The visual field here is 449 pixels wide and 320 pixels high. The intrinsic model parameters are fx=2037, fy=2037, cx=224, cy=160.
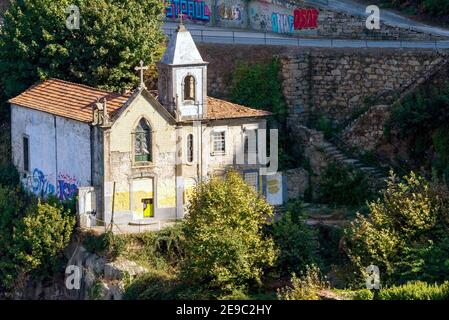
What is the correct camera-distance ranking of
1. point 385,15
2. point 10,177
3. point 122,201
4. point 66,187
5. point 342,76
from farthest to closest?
1. point 385,15
2. point 342,76
3. point 10,177
4. point 66,187
5. point 122,201

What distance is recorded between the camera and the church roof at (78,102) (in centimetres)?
9038

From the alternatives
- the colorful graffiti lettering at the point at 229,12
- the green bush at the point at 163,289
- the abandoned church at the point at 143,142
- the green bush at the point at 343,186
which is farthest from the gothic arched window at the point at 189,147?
the colorful graffiti lettering at the point at 229,12

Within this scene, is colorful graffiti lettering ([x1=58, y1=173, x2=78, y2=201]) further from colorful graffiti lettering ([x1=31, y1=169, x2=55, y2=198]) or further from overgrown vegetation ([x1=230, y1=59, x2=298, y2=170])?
overgrown vegetation ([x1=230, y1=59, x2=298, y2=170])

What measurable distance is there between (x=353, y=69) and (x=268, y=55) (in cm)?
467

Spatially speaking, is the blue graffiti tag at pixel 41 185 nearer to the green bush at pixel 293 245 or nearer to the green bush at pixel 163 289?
the green bush at pixel 163 289

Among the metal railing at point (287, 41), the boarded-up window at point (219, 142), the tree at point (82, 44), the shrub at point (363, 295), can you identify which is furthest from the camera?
the metal railing at point (287, 41)

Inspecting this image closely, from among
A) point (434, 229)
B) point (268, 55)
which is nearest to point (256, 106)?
point (268, 55)

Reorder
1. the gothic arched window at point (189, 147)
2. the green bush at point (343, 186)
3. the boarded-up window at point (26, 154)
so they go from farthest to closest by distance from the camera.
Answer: the boarded-up window at point (26, 154) → the green bush at point (343, 186) → the gothic arched window at point (189, 147)

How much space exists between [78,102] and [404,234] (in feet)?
59.4

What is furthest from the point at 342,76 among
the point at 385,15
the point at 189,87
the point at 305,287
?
the point at 305,287

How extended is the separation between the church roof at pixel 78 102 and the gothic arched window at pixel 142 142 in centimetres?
129

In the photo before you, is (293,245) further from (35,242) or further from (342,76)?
(342,76)

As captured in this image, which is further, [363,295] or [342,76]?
[342,76]

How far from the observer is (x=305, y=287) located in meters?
77.9
